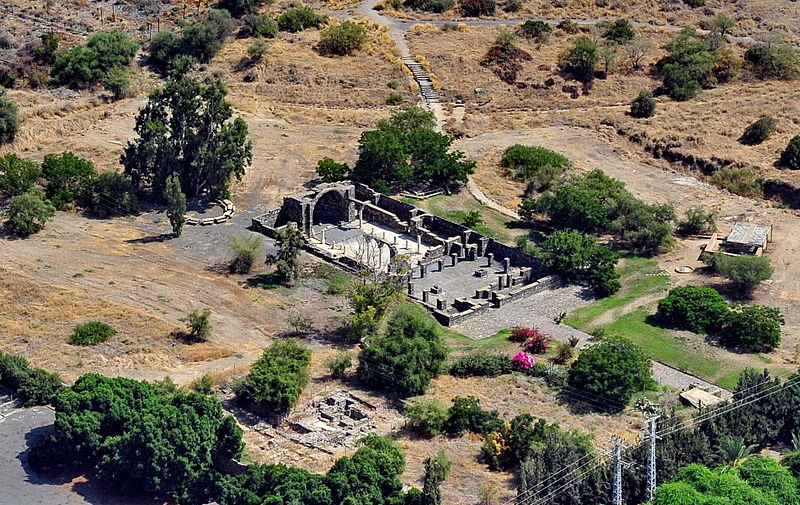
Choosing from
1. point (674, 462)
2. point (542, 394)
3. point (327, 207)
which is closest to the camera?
point (674, 462)

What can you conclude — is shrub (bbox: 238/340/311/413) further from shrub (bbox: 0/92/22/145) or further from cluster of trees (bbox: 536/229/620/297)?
shrub (bbox: 0/92/22/145)

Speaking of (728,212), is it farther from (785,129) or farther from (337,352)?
(337,352)

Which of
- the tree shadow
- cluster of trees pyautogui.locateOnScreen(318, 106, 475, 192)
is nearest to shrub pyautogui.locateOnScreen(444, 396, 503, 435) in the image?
the tree shadow

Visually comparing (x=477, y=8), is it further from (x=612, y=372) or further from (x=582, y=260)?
(x=612, y=372)

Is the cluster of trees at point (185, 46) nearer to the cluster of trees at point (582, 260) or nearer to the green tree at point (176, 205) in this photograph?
the green tree at point (176, 205)

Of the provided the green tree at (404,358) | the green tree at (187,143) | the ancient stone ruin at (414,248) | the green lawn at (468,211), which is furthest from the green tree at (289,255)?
the green lawn at (468,211)

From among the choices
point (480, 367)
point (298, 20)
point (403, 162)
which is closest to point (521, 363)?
point (480, 367)

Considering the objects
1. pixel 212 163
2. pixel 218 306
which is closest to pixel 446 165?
pixel 212 163
